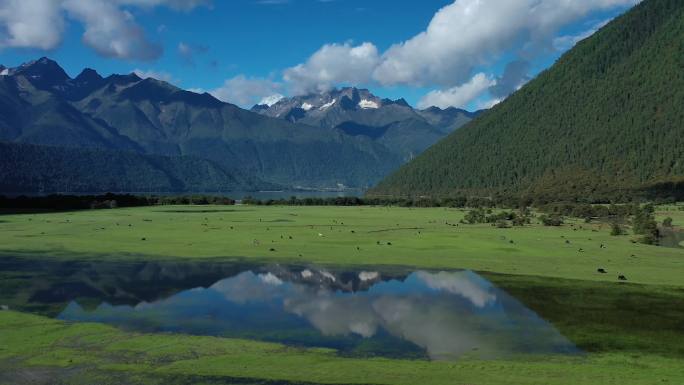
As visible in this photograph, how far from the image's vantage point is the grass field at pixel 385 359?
26406 millimetres

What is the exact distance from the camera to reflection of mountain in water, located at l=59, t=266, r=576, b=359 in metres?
32.6

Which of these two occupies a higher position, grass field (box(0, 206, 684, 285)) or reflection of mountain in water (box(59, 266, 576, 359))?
grass field (box(0, 206, 684, 285))

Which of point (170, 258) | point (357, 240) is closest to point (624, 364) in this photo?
point (170, 258)

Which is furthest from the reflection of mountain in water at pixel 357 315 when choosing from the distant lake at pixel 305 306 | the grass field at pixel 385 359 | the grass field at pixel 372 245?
the grass field at pixel 372 245

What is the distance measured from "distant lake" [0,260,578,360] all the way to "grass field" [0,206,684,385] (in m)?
2.05

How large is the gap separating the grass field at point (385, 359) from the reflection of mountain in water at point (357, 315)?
6.65 feet

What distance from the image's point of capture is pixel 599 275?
53.1 metres

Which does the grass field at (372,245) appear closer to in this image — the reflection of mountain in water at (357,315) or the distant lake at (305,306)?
the distant lake at (305,306)

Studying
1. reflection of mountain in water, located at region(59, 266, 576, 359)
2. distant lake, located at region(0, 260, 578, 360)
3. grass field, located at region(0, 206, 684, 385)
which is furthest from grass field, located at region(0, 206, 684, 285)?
reflection of mountain in water, located at region(59, 266, 576, 359)

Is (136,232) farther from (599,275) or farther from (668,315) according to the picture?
(668,315)

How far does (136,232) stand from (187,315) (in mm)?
54496

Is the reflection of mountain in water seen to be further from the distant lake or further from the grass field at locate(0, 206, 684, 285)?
the grass field at locate(0, 206, 684, 285)

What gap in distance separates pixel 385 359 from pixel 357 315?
34.8 feet

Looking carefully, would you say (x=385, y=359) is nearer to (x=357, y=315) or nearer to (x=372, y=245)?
(x=357, y=315)
